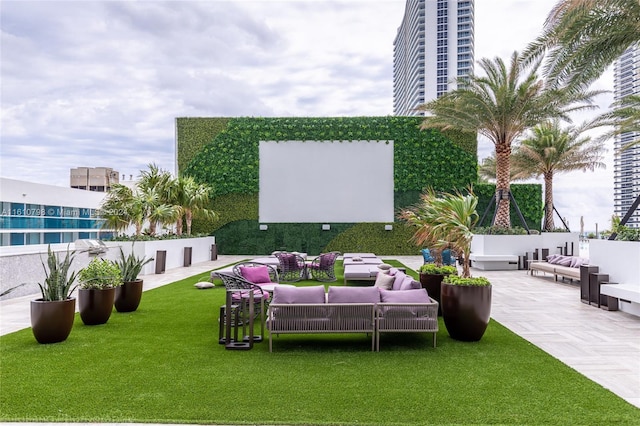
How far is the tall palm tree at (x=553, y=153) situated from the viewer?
837 inches

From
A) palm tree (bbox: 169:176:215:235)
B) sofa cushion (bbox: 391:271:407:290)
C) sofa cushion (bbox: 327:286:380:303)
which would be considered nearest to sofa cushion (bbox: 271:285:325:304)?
sofa cushion (bbox: 327:286:380:303)

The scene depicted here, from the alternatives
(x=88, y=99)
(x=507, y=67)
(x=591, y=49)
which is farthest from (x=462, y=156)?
(x=88, y=99)

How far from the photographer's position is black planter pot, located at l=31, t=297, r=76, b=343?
19.6 ft

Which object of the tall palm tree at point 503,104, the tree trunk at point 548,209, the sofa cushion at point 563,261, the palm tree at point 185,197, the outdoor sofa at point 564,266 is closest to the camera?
the outdoor sofa at point 564,266

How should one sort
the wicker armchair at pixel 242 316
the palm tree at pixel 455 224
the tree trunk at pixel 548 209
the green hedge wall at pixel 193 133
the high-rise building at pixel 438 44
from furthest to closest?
the high-rise building at pixel 438 44, the green hedge wall at pixel 193 133, the tree trunk at pixel 548 209, the palm tree at pixel 455 224, the wicker armchair at pixel 242 316

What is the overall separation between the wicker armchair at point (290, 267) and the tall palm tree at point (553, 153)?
13.4 meters

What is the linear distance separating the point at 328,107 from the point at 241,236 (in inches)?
320

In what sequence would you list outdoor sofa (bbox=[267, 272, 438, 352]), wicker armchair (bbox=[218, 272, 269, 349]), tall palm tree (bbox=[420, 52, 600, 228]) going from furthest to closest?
1. tall palm tree (bbox=[420, 52, 600, 228])
2. wicker armchair (bbox=[218, 272, 269, 349])
3. outdoor sofa (bbox=[267, 272, 438, 352])

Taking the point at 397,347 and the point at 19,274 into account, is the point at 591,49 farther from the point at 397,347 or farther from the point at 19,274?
the point at 19,274

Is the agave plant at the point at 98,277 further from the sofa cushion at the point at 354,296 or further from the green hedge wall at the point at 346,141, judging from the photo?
the green hedge wall at the point at 346,141

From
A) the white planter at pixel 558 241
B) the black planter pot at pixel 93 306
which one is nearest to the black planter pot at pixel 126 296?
the black planter pot at pixel 93 306

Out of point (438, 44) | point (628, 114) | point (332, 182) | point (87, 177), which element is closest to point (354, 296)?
point (628, 114)

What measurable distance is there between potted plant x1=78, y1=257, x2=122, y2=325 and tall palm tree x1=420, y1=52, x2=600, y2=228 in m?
13.1

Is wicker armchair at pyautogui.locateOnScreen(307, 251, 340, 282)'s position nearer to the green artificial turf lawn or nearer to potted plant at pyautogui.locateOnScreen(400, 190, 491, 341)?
potted plant at pyautogui.locateOnScreen(400, 190, 491, 341)
